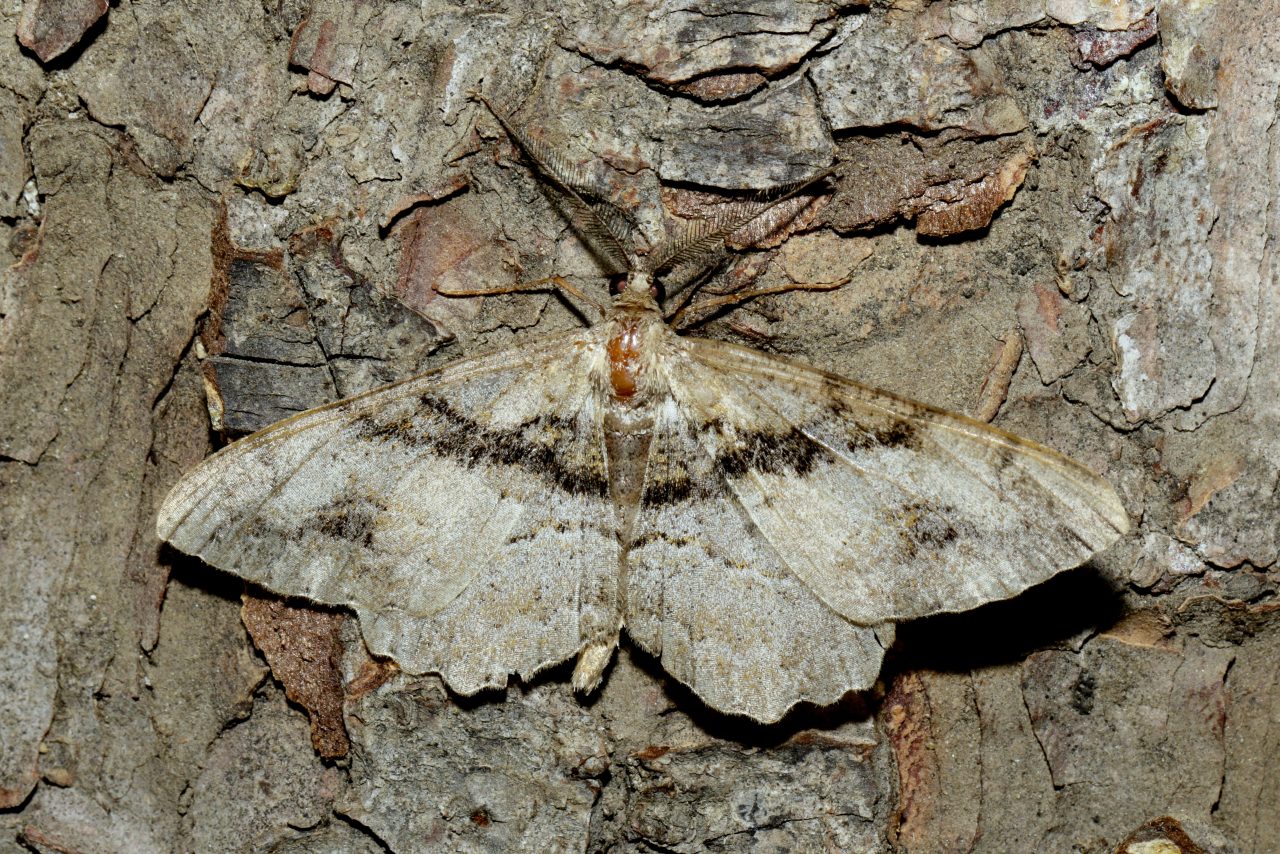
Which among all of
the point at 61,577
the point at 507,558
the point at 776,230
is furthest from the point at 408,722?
the point at 776,230

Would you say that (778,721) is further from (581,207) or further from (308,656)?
(581,207)

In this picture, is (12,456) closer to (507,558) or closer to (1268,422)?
(507,558)

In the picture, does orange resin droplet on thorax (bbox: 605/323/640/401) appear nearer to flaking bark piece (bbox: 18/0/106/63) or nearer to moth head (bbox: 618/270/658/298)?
moth head (bbox: 618/270/658/298)

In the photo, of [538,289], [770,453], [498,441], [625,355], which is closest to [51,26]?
[538,289]

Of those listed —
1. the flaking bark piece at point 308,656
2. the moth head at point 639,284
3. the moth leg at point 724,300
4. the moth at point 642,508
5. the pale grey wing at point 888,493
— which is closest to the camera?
the pale grey wing at point 888,493

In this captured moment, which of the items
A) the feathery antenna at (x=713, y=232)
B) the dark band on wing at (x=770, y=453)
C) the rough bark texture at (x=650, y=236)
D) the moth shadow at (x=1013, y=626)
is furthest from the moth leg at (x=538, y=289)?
the moth shadow at (x=1013, y=626)

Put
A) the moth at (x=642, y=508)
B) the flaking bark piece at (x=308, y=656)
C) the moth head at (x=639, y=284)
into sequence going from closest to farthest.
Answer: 1. the moth at (x=642, y=508)
2. the flaking bark piece at (x=308, y=656)
3. the moth head at (x=639, y=284)

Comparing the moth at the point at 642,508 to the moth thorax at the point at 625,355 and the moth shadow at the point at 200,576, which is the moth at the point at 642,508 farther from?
the moth shadow at the point at 200,576
